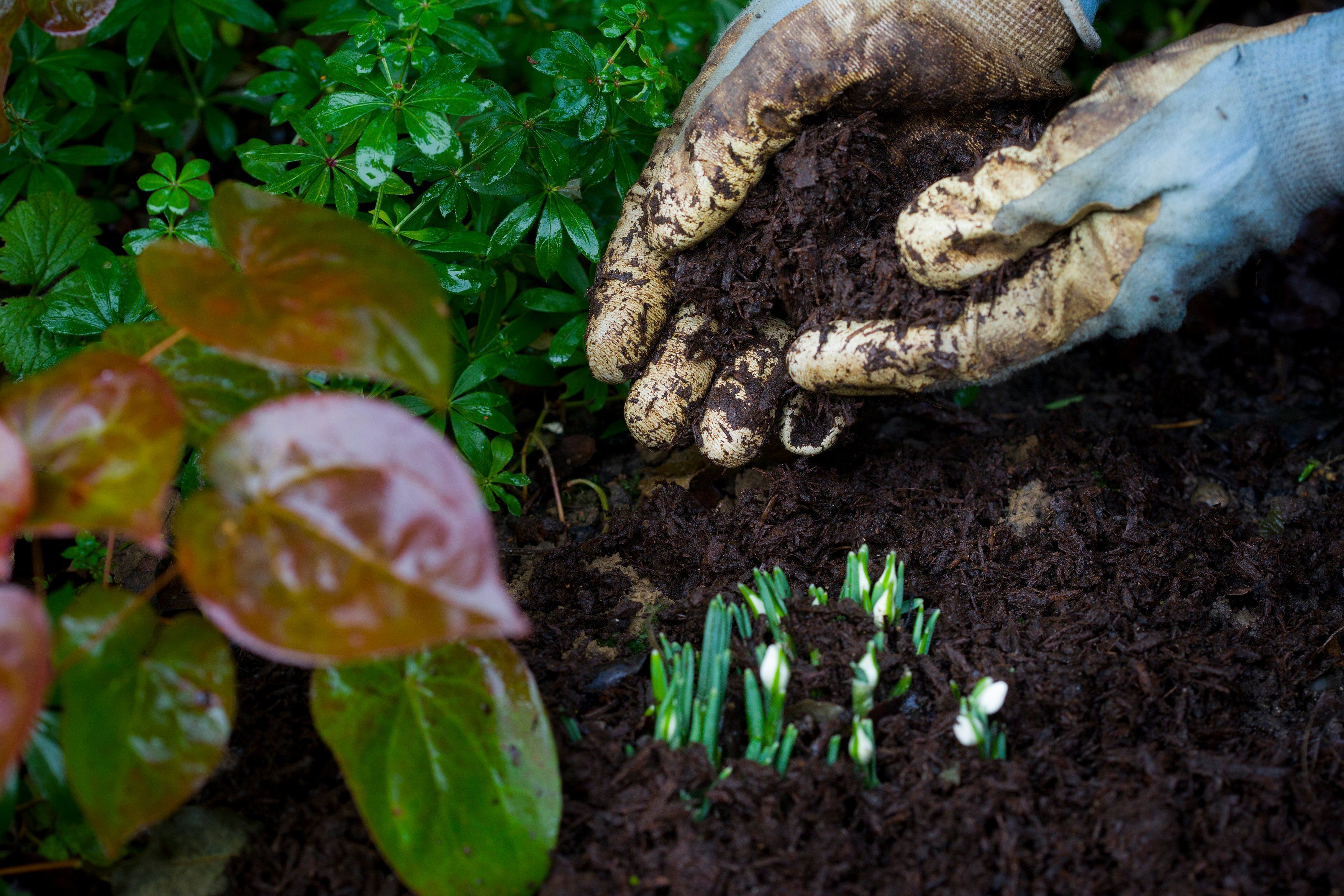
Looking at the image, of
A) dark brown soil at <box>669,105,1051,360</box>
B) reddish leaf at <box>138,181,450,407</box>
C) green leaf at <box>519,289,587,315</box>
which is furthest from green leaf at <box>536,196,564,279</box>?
reddish leaf at <box>138,181,450,407</box>

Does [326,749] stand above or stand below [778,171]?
below

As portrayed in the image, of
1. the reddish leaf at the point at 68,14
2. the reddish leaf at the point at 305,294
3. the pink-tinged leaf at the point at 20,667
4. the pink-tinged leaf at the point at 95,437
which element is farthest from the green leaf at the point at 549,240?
the pink-tinged leaf at the point at 20,667

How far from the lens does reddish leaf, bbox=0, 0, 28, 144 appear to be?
1996 mm

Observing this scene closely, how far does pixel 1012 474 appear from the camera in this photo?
2.39 meters

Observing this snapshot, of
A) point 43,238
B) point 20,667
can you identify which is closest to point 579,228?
point 43,238

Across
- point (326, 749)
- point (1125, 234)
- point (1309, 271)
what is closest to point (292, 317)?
point (326, 749)

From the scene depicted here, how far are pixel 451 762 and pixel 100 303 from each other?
1.56 meters

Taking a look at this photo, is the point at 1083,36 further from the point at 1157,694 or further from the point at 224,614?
the point at 224,614

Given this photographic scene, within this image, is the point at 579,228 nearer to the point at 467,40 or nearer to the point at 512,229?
the point at 512,229

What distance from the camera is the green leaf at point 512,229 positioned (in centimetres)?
235

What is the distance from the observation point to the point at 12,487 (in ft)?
4.00

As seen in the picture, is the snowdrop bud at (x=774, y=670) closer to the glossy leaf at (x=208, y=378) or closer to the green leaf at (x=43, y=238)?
the glossy leaf at (x=208, y=378)

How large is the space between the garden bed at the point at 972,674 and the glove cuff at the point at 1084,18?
1.03 m

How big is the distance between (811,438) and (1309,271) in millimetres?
2247
